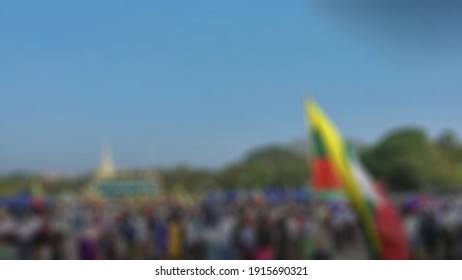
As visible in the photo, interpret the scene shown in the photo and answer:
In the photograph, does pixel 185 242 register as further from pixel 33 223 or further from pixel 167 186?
pixel 33 223

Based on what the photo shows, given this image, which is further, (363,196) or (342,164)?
(342,164)

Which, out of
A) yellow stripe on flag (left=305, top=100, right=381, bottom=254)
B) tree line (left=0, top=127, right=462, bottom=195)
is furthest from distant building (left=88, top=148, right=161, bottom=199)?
yellow stripe on flag (left=305, top=100, right=381, bottom=254)

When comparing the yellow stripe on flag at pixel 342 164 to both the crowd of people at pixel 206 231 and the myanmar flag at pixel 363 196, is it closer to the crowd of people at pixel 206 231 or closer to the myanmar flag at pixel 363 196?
the myanmar flag at pixel 363 196

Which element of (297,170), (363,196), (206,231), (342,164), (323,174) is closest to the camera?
(363,196)

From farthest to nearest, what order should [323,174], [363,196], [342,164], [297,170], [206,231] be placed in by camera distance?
[297,170] → [206,231] → [323,174] → [342,164] → [363,196]

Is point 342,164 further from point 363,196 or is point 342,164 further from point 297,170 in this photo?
point 297,170

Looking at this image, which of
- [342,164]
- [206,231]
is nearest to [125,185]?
[206,231]

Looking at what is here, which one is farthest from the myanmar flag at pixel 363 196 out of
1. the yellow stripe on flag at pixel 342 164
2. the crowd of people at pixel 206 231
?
the crowd of people at pixel 206 231

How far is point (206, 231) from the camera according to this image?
4156 millimetres

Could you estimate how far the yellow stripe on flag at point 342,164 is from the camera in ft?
10.7

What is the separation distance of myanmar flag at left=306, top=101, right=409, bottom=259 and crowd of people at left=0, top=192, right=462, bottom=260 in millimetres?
335

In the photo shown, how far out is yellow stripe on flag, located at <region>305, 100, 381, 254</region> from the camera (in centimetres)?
326

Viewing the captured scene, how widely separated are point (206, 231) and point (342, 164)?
1.04m

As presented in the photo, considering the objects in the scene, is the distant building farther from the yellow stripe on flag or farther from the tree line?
the yellow stripe on flag
